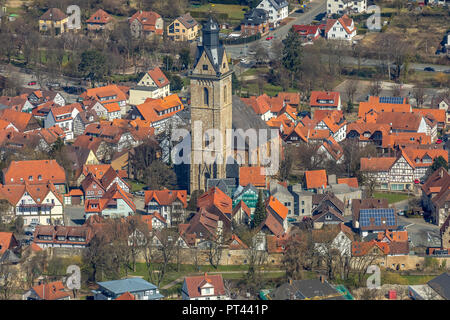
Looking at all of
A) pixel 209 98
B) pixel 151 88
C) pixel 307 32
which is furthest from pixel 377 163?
pixel 307 32

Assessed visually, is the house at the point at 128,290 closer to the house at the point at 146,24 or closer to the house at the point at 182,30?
the house at the point at 182,30

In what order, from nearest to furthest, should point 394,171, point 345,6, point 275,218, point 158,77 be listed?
point 275,218 → point 394,171 → point 158,77 → point 345,6

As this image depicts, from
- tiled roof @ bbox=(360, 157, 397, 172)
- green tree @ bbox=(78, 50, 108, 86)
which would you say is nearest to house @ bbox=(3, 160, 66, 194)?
tiled roof @ bbox=(360, 157, 397, 172)

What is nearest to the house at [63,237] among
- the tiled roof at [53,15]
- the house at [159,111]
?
the house at [159,111]

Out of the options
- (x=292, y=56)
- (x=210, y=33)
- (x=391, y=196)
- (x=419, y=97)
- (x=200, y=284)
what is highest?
(x=210, y=33)

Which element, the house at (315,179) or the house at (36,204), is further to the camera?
the house at (315,179)

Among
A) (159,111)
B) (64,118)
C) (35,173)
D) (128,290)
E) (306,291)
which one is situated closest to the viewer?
(128,290)

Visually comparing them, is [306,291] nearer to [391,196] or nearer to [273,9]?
[391,196]
